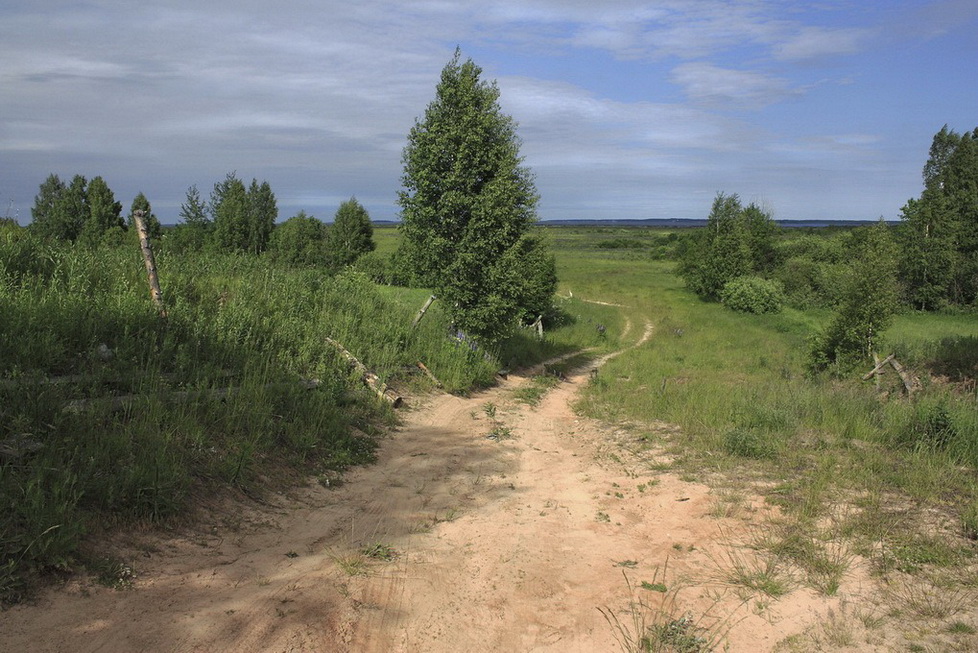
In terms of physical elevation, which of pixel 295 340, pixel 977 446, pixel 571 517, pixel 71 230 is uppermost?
pixel 71 230

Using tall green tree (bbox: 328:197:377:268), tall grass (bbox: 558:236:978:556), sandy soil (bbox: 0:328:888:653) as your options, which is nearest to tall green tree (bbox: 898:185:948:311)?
tall grass (bbox: 558:236:978:556)

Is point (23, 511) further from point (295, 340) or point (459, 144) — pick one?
point (459, 144)

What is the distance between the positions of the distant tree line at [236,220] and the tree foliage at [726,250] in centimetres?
2581

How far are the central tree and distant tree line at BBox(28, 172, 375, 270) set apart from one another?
999 inches

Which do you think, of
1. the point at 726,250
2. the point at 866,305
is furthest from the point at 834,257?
the point at 866,305

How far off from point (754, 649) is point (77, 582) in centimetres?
432

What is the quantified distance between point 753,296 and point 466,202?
1166 inches

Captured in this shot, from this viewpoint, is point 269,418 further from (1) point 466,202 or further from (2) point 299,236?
(2) point 299,236

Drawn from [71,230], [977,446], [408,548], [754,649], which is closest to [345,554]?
[408,548]

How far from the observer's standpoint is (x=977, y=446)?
6863 mm

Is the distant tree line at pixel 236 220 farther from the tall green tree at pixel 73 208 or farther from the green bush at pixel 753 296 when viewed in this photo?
the green bush at pixel 753 296

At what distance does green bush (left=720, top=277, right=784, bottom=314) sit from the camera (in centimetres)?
3809

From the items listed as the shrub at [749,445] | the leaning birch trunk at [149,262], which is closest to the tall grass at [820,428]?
the shrub at [749,445]

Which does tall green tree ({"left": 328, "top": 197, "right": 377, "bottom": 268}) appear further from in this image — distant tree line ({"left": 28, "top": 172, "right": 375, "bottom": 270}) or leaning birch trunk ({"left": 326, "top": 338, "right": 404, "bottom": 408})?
leaning birch trunk ({"left": 326, "top": 338, "right": 404, "bottom": 408})
